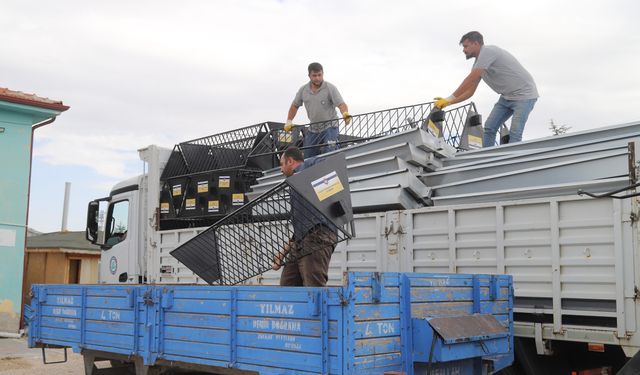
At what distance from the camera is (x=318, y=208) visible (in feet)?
15.9

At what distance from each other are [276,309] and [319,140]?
4.72 metres

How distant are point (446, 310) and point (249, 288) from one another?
4.59ft

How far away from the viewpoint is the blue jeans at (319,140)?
8.80 metres

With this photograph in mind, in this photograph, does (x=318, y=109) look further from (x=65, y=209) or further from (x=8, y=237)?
(x=65, y=209)

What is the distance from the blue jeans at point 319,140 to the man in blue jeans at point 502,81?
1680 millimetres

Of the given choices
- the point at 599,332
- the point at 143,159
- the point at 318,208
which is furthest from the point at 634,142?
the point at 143,159

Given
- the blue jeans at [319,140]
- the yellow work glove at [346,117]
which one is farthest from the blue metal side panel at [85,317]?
the yellow work glove at [346,117]

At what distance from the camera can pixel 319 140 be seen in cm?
899

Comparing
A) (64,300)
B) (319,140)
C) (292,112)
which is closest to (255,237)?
(64,300)

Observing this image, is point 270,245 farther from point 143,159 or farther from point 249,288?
point 143,159

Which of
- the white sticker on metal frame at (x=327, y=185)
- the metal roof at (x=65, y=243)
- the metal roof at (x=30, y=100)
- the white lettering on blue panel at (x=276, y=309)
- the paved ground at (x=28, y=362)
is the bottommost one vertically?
the paved ground at (x=28, y=362)

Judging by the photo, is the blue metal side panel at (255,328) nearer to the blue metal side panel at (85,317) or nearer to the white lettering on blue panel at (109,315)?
the blue metal side panel at (85,317)

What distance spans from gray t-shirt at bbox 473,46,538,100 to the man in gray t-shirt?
6.41 feet

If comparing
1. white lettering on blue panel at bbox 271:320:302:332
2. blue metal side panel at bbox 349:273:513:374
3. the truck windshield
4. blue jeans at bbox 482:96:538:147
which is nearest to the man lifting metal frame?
blue metal side panel at bbox 349:273:513:374
